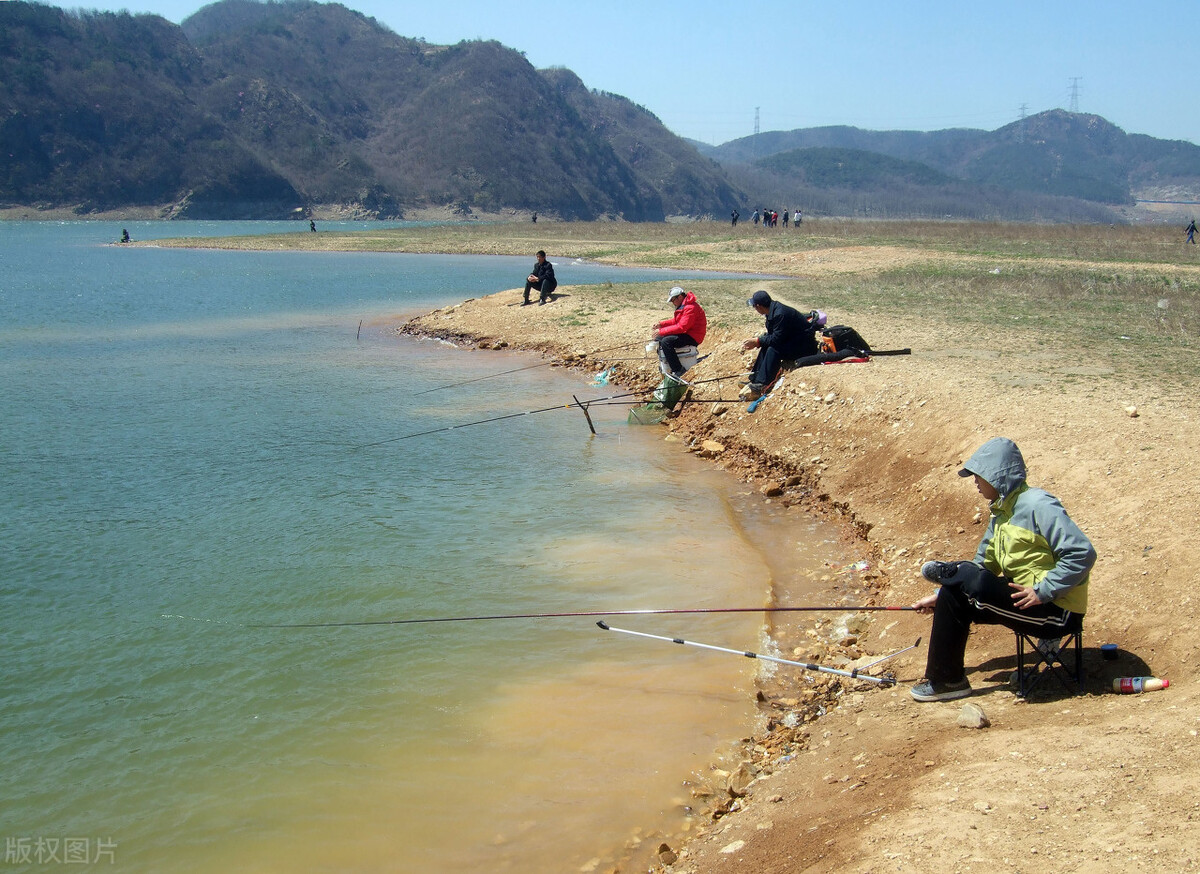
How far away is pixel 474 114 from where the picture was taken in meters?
182

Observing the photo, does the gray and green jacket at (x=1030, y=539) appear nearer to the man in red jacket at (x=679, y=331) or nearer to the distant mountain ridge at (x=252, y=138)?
the man in red jacket at (x=679, y=331)

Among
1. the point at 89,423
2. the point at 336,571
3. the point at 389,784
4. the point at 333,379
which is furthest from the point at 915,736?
the point at 333,379

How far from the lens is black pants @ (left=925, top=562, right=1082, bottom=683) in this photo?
4832mm

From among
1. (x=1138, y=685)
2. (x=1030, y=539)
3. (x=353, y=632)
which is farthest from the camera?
(x=353, y=632)

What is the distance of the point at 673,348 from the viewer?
13.9 metres

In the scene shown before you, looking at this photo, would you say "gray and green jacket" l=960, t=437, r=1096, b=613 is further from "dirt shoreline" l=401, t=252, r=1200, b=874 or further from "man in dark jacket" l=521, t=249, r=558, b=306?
"man in dark jacket" l=521, t=249, r=558, b=306

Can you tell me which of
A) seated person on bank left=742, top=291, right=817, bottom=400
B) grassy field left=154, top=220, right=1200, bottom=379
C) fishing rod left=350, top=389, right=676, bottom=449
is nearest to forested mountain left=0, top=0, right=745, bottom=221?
grassy field left=154, top=220, right=1200, bottom=379

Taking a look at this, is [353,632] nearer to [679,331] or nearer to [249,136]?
[679,331]

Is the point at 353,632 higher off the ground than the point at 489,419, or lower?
lower

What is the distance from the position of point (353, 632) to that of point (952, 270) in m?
24.6

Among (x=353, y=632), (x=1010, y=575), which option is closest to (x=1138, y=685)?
(x=1010, y=575)

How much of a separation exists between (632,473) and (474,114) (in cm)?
18319

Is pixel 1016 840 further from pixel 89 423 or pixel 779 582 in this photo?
pixel 89 423

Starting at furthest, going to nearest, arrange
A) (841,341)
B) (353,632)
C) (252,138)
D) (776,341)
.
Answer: (252,138), (841,341), (776,341), (353,632)
